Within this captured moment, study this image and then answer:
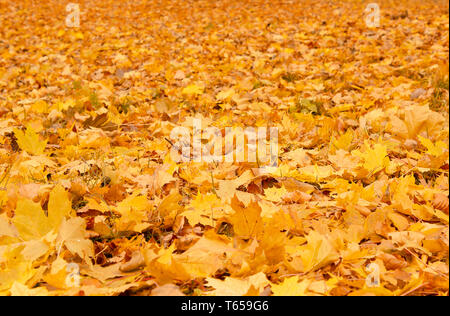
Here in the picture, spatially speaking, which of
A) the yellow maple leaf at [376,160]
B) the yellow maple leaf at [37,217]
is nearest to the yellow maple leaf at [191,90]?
the yellow maple leaf at [376,160]

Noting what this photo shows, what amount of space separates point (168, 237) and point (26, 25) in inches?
239

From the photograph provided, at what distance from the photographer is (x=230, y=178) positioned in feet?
5.65

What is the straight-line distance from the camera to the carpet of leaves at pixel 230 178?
1.08 m

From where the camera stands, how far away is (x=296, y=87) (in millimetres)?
3422

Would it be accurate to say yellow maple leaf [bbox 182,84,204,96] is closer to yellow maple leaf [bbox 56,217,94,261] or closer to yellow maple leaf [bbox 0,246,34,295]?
yellow maple leaf [bbox 56,217,94,261]

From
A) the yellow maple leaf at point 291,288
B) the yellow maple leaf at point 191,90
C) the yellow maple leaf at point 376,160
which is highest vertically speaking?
the yellow maple leaf at point 191,90

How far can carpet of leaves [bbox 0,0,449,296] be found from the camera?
1.08 m

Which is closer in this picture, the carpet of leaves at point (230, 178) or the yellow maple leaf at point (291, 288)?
the yellow maple leaf at point (291, 288)

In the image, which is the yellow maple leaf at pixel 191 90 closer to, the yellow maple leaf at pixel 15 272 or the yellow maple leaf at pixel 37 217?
the yellow maple leaf at pixel 37 217

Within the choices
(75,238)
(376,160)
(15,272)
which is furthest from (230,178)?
(15,272)

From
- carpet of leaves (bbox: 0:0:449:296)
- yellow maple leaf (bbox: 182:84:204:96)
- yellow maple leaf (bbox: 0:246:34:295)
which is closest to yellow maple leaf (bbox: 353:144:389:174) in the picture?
carpet of leaves (bbox: 0:0:449:296)

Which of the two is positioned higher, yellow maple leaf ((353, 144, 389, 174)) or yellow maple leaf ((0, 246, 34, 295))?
yellow maple leaf ((353, 144, 389, 174))
